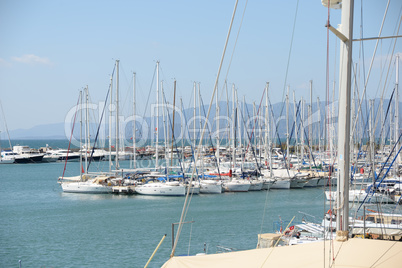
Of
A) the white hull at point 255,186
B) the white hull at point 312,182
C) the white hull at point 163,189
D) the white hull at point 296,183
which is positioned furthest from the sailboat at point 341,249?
the white hull at point 312,182

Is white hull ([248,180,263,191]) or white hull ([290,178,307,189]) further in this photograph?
white hull ([290,178,307,189])

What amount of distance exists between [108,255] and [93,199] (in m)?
19.8

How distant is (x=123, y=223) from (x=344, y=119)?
77.5 ft

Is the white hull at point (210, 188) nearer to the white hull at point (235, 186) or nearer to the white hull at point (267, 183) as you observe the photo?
the white hull at point (235, 186)

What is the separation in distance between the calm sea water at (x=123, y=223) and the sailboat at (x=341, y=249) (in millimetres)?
8111

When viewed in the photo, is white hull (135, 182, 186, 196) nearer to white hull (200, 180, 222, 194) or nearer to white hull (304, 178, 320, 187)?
white hull (200, 180, 222, 194)

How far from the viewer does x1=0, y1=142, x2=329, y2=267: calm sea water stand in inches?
874

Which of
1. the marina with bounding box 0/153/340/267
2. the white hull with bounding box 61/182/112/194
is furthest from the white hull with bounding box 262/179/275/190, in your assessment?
the white hull with bounding box 61/182/112/194

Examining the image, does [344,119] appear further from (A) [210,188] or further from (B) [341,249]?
(A) [210,188]

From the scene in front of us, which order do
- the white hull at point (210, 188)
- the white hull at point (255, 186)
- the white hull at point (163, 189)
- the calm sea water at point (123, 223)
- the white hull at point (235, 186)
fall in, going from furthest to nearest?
the white hull at point (255, 186) → the white hull at point (235, 186) → the white hull at point (210, 188) → the white hull at point (163, 189) → the calm sea water at point (123, 223)

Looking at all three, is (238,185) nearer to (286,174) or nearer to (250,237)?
(286,174)

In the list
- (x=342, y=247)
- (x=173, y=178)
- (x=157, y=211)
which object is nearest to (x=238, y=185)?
(x=173, y=178)

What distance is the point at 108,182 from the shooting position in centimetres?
4406

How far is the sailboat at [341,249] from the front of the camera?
7.86 meters
